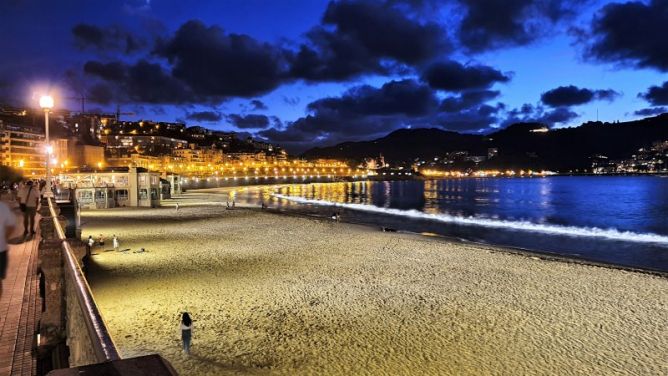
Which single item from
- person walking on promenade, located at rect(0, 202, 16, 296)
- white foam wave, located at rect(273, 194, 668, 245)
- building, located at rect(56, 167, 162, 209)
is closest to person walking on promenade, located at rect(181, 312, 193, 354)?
person walking on promenade, located at rect(0, 202, 16, 296)

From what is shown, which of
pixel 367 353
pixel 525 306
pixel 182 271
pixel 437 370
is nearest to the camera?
pixel 437 370

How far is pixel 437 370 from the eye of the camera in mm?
8305

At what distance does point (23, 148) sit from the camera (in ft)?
381

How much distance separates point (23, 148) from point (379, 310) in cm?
13133

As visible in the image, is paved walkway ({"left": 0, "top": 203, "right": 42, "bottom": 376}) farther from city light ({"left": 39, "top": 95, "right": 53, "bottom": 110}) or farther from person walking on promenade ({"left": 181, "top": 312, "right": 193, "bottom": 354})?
city light ({"left": 39, "top": 95, "right": 53, "bottom": 110})

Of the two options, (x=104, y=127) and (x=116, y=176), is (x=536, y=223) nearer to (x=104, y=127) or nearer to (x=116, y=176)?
(x=116, y=176)

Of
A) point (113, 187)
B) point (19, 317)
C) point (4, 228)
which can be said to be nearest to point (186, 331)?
point (19, 317)

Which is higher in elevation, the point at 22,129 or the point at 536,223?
the point at 22,129

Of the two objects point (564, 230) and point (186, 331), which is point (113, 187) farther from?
point (564, 230)

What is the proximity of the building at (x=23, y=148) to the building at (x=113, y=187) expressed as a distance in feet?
261

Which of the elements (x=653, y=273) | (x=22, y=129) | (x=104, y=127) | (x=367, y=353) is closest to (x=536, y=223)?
(x=653, y=273)

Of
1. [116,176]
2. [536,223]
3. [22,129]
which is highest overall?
[22,129]

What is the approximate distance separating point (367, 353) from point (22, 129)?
143600 millimetres

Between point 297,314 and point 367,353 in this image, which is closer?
point 367,353
